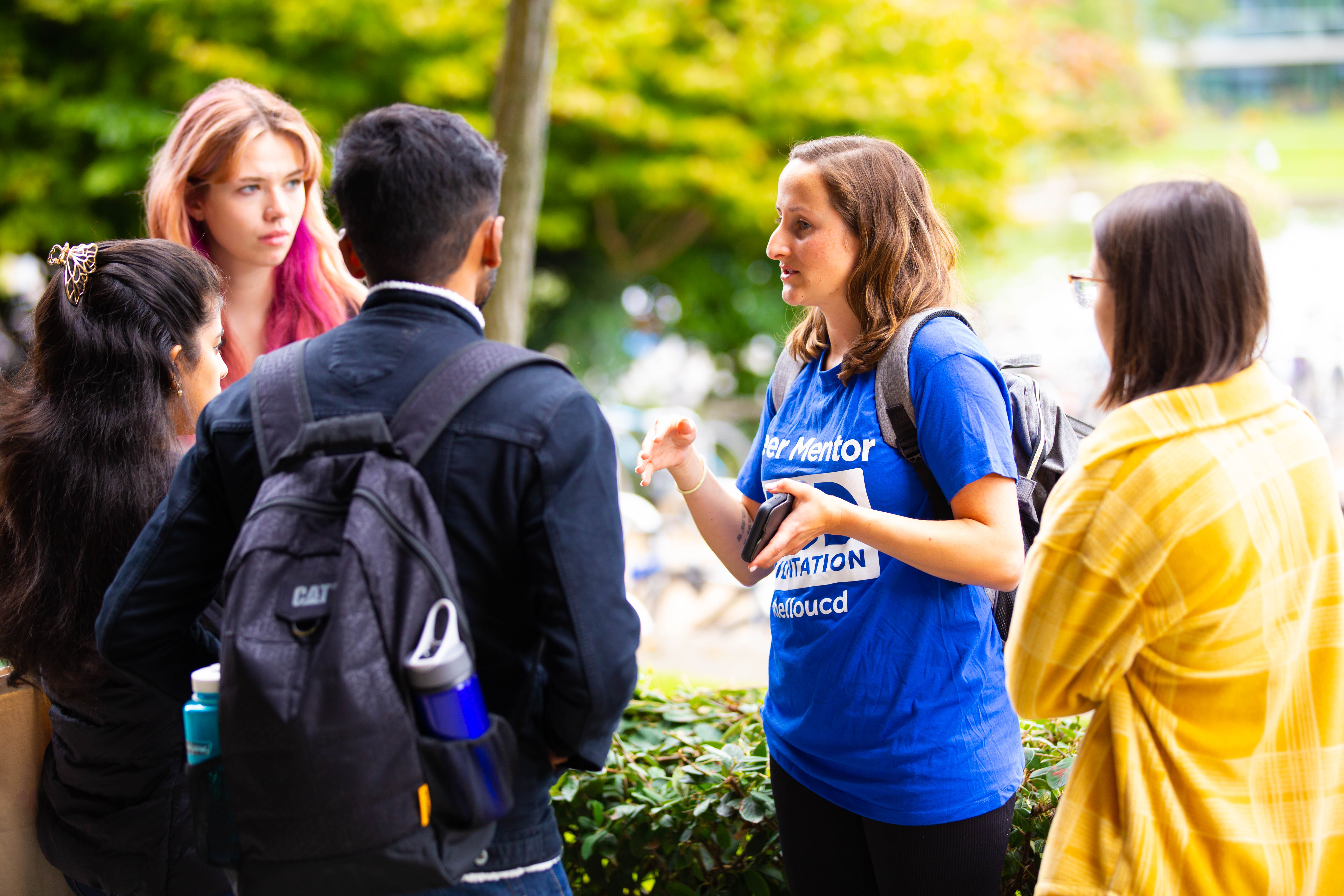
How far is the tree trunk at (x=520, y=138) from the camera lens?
4105 millimetres

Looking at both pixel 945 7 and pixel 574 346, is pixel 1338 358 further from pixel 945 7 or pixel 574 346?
pixel 574 346

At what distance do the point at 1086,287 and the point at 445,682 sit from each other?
1071 millimetres

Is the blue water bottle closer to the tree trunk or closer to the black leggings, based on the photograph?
the black leggings

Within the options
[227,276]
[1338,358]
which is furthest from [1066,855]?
[1338,358]

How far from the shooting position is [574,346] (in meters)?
10.2

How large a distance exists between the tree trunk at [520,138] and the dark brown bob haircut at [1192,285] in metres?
3.01

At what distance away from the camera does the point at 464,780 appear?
128cm

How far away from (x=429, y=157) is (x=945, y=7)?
8988 millimetres

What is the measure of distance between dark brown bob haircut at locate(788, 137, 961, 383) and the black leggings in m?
0.81

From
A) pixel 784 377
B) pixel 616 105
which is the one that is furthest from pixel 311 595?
pixel 616 105

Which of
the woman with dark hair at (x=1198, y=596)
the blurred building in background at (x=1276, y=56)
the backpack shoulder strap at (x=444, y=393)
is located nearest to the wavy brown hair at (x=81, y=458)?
the backpack shoulder strap at (x=444, y=393)

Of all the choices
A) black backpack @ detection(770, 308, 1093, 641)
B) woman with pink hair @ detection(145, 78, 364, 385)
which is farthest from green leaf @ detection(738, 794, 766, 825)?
woman with pink hair @ detection(145, 78, 364, 385)

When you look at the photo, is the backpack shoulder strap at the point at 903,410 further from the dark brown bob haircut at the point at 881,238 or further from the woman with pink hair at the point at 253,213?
the woman with pink hair at the point at 253,213

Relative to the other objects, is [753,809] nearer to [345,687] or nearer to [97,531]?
[345,687]
